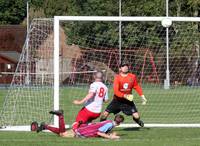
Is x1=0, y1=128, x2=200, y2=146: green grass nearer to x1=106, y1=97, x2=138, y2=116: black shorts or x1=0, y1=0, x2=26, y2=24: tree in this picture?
x1=106, y1=97, x2=138, y2=116: black shorts

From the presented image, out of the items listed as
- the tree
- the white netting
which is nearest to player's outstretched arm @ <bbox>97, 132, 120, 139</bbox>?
the white netting

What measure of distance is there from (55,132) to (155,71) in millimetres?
18819

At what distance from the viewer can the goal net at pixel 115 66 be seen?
20.1 metres

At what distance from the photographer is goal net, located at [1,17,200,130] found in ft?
65.9

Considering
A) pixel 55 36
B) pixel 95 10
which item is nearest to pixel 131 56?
pixel 55 36

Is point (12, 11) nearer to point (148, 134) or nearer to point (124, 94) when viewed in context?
point (124, 94)

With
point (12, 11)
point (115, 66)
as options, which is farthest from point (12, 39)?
point (115, 66)

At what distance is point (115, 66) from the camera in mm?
30000

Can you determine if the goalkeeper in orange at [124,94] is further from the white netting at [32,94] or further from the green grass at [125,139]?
the white netting at [32,94]

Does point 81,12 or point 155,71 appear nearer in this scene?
point 155,71

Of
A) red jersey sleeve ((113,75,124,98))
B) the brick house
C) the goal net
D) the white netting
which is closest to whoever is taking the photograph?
red jersey sleeve ((113,75,124,98))

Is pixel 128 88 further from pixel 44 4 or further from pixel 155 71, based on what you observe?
pixel 44 4

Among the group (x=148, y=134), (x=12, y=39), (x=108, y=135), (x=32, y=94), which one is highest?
(x=12, y=39)

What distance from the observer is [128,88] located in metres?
16.6
